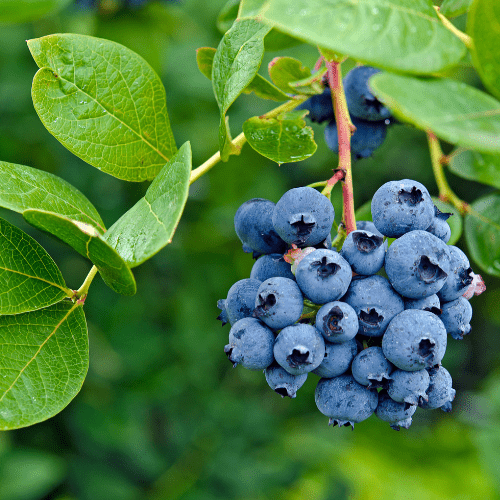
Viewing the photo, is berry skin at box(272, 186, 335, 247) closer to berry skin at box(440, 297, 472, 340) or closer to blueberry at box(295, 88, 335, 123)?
berry skin at box(440, 297, 472, 340)

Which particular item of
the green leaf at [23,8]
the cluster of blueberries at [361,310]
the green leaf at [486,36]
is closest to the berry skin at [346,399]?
the cluster of blueberries at [361,310]

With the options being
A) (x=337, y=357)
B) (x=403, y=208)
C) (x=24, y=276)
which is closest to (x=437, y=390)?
(x=337, y=357)

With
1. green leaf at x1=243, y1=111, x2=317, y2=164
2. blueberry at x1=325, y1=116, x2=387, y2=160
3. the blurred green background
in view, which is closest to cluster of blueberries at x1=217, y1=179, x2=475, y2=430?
green leaf at x1=243, y1=111, x2=317, y2=164

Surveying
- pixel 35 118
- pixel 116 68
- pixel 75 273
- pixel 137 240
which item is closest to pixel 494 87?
pixel 137 240

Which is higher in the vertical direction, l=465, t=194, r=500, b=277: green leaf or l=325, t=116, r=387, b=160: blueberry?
l=325, t=116, r=387, b=160: blueberry

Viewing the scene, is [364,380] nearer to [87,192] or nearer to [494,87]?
[494,87]

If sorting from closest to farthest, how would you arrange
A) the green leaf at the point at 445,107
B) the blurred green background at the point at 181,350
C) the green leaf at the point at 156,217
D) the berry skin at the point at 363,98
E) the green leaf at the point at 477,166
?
the green leaf at the point at 445,107, the green leaf at the point at 156,217, the berry skin at the point at 363,98, the green leaf at the point at 477,166, the blurred green background at the point at 181,350

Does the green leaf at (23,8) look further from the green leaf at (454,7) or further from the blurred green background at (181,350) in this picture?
the green leaf at (454,7)
